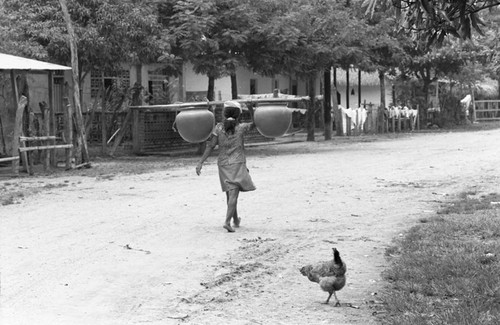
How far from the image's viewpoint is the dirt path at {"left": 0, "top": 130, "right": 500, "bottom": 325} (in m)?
6.70

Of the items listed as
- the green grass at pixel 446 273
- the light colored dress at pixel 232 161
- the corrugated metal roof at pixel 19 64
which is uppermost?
the corrugated metal roof at pixel 19 64

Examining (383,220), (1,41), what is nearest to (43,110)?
(1,41)

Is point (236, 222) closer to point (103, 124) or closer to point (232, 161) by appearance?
point (232, 161)

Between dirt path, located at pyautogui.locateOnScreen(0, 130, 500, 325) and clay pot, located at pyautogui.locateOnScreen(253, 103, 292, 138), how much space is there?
4.05 feet

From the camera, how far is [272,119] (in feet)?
33.6

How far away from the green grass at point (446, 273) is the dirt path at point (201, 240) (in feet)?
0.84

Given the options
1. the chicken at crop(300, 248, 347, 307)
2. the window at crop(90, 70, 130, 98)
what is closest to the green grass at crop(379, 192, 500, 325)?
the chicken at crop(300, 248, 347, 307)

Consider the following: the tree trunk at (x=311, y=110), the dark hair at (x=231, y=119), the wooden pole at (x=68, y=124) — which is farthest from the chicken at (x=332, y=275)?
the tree trunk at (x=311, y=110)

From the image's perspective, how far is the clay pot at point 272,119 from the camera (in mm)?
10211

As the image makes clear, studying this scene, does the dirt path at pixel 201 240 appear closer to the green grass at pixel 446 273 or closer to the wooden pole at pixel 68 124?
the green grass at pixel 446 273

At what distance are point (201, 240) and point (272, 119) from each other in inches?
67.1

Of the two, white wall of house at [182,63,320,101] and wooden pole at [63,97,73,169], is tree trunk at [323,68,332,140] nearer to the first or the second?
white wall of house at [182,63,320,101]

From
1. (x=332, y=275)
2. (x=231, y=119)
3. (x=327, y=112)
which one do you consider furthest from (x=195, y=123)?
(x=327, y=112)

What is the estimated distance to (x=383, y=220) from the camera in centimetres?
1142
